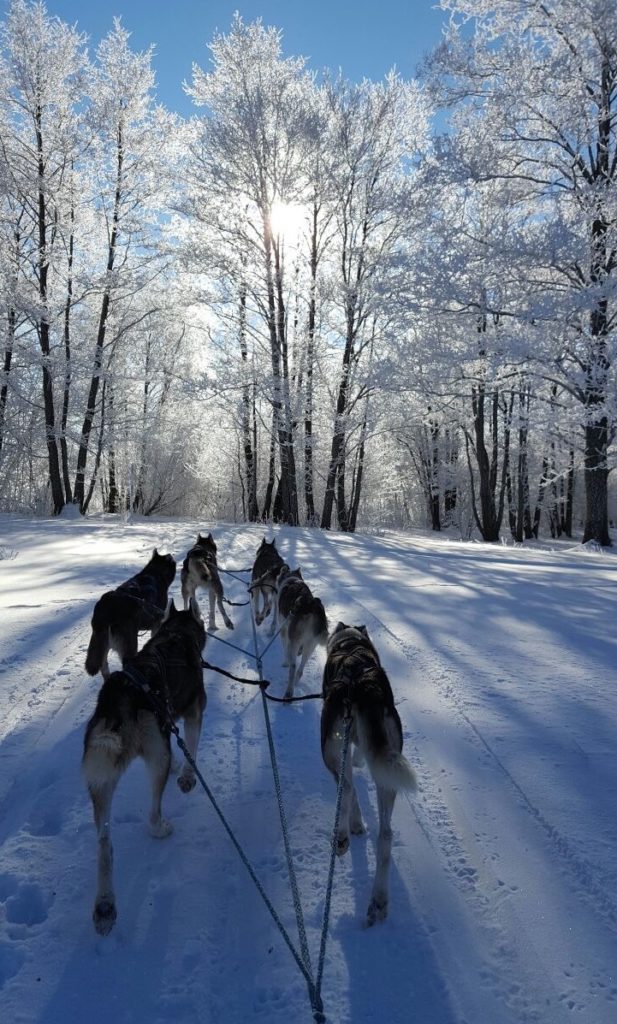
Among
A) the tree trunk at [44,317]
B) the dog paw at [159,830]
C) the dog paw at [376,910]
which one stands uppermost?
the tree trunk at [44,317]

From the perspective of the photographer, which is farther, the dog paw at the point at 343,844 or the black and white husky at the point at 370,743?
the dog paw at the point at 343,844

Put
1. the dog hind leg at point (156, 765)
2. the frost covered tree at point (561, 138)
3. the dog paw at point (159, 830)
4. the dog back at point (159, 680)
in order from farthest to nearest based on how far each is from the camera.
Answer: the frost covered tree at point (561, 138) < the dog paw at point (159, 830) < the dog hind leg at point (156, 765) < the dog back at point (159, 680)

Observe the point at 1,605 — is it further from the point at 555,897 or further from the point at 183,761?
the point at 555,897

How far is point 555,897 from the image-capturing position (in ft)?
7.72

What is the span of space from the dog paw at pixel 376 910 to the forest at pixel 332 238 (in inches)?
419

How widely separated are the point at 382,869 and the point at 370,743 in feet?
1.68

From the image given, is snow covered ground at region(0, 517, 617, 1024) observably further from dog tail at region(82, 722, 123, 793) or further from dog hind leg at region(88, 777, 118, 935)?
dog tail at region(82, 722, 123, 793)

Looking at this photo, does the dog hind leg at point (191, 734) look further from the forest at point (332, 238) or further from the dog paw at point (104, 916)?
the forest at point (332, 238)

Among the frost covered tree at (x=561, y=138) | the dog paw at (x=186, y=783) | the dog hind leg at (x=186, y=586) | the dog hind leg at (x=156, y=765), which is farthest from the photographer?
the frost covered tree at (x=561, y=138)

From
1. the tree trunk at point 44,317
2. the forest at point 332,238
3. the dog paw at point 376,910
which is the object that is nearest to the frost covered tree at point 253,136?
the forest at point 332,238

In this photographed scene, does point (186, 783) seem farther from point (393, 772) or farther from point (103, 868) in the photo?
point (393, 772)

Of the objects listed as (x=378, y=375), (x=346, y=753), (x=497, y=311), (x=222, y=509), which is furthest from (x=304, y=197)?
(x=222, y=509)

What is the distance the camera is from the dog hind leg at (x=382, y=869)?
2.28 meters

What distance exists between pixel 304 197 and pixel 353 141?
221 centimetres
